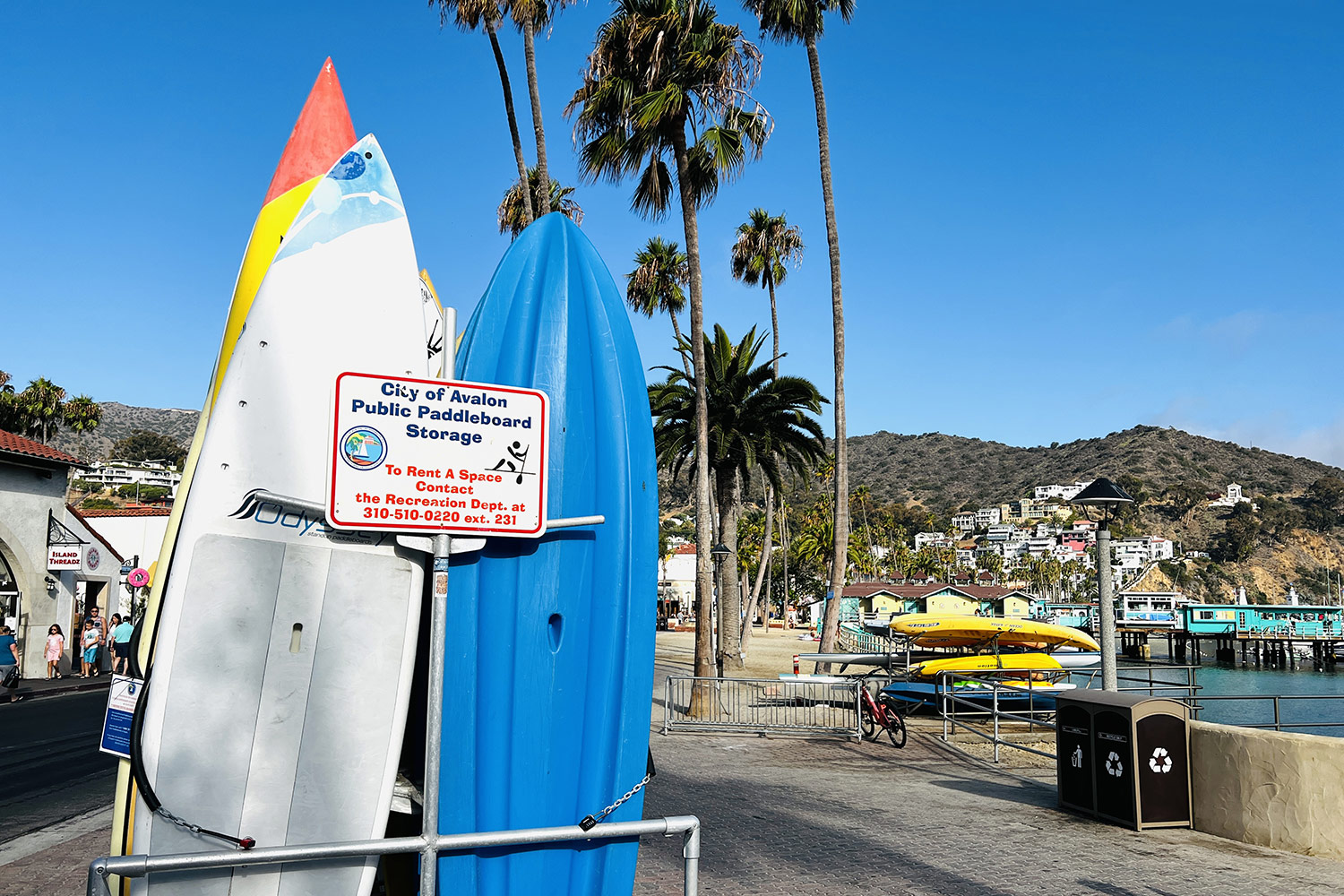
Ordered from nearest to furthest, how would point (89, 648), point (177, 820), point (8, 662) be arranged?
point (177, 820), point (8, 662), point (89, 648)

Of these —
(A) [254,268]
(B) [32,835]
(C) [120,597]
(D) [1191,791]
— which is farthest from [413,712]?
(C) [120,597]

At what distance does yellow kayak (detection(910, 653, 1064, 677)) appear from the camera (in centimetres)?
1922

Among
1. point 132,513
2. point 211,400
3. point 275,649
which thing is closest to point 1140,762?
point 275,649

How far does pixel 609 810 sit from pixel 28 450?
80.4 feet

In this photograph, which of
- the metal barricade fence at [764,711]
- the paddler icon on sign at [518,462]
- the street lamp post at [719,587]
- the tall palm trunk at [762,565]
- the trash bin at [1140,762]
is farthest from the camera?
the tall palm trunk at [762,565]

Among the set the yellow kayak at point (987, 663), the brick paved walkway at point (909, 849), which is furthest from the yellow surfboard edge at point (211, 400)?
the yellow kayak at point (987, 663)

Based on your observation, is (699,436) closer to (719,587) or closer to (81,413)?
(719,587)

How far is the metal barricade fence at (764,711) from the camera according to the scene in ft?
51.1

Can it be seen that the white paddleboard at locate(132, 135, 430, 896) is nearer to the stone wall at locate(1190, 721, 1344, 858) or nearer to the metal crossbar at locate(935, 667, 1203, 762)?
the stone wall at locate(1190, 721, 1344, 858)

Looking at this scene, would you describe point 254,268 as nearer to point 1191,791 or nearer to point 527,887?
point 527,887

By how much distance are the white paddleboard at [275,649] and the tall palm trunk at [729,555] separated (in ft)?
58.5

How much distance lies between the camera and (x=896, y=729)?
1445 centimetres

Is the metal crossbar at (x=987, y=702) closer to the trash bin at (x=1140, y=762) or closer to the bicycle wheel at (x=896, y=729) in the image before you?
the bicycle wheel at (x=896, y=729)

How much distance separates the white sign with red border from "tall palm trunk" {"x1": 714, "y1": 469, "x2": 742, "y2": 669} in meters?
15.7
